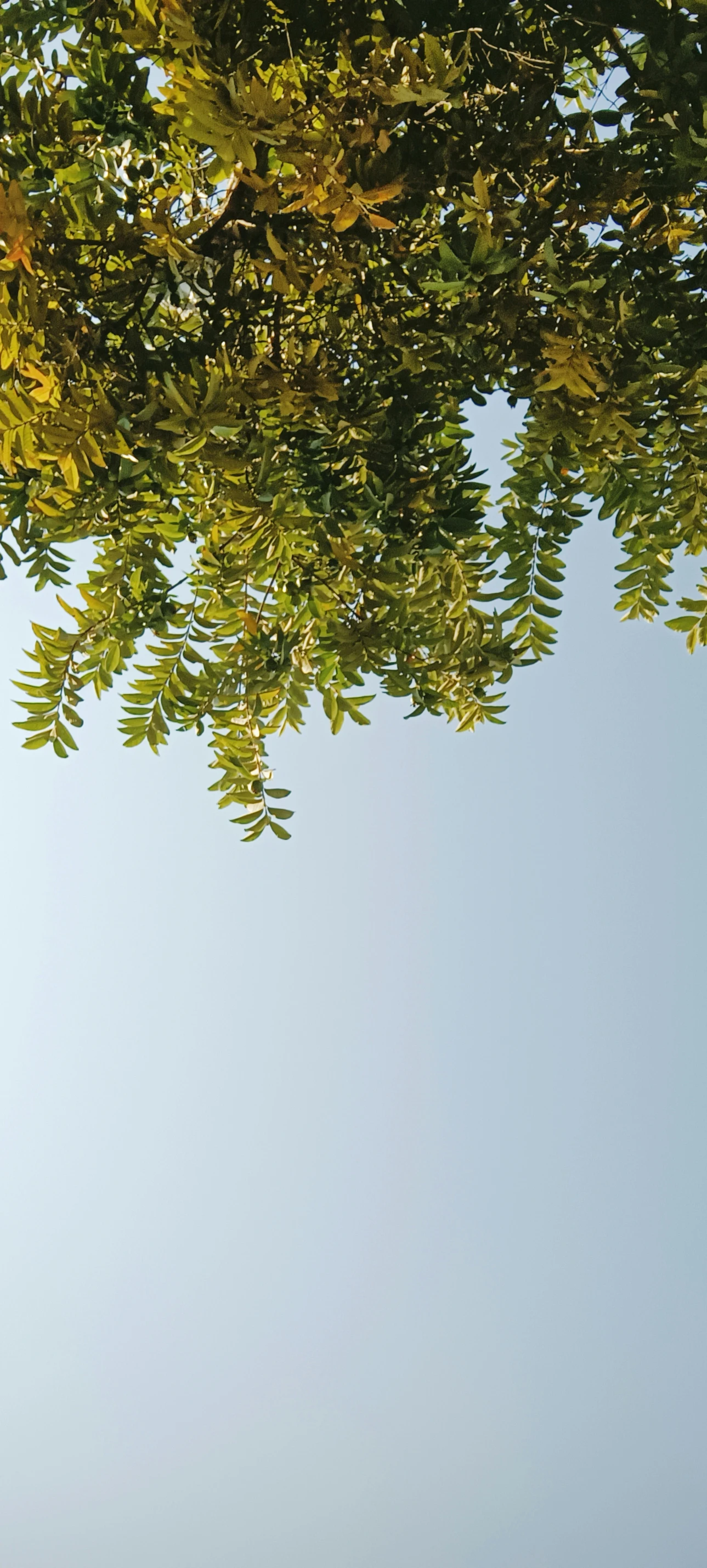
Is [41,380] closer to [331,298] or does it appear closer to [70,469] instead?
[70,469]

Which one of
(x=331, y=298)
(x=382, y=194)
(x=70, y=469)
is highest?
(x=331, y=298)

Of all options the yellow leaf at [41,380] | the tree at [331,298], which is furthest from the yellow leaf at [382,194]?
the yellow leaf at [41,380]

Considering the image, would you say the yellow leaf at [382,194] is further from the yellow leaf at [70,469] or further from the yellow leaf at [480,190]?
the yellow leaf at [70,469]

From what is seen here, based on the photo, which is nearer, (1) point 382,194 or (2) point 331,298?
(1) point 382,194

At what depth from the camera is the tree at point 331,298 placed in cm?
68

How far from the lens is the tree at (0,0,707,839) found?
678mm

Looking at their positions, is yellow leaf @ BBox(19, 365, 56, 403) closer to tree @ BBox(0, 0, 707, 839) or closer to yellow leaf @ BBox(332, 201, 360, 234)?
tree @ BBox(0, 0, 707, 839)

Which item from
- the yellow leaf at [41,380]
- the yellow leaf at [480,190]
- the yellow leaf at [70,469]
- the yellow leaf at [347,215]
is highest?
the yellow leaf at [480,190]

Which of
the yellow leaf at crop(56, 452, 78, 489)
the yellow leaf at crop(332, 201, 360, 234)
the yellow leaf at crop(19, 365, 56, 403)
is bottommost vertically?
the yellow leaf at crop(56, 452, 78, 489)

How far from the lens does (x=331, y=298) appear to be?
0.88 meters

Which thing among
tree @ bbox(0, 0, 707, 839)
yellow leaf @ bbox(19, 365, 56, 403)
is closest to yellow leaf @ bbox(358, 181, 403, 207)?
tree @ bbox(0, 0, 707, 839)

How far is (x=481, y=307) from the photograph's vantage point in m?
0.81

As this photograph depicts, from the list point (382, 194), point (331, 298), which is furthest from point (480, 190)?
point (331, 298)

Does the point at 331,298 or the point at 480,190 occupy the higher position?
the point at 331,298
